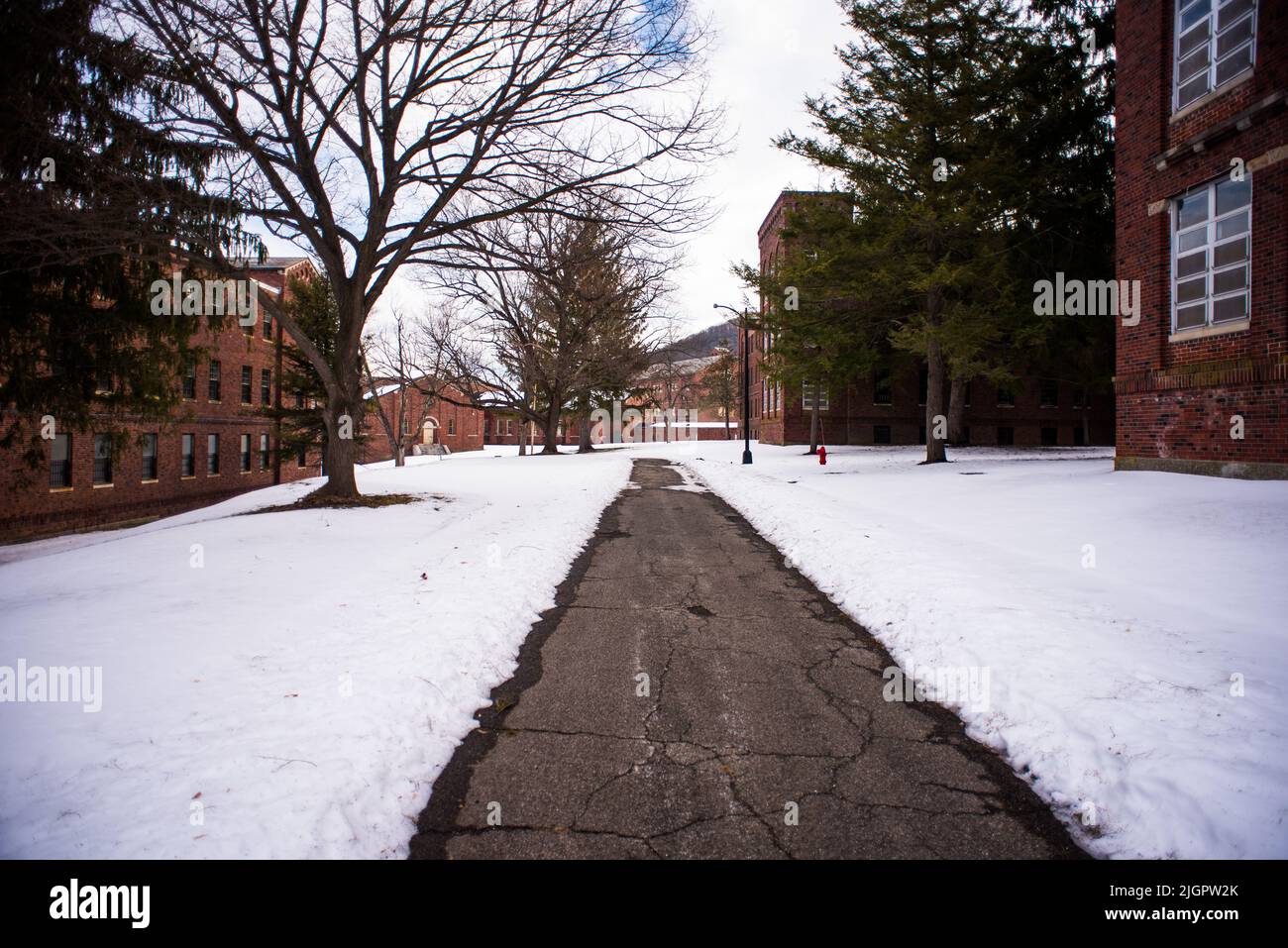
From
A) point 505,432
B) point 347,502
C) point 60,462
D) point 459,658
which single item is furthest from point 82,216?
point 505,432

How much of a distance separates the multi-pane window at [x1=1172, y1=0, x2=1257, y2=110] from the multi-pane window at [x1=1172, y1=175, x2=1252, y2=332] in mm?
1976

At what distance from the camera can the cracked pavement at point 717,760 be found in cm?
279

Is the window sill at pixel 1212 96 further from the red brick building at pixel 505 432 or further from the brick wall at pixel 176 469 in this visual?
the red brick building at pixel 505 432

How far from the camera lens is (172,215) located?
10180 millimetres

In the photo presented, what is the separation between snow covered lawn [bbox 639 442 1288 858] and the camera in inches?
116

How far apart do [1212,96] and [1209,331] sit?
4334 millimetres

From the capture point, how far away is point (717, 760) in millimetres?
3475

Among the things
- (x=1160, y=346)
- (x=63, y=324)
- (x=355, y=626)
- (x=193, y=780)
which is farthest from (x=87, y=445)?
(x=1160, y=346)

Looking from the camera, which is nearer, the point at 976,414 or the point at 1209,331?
the point at 1209,331

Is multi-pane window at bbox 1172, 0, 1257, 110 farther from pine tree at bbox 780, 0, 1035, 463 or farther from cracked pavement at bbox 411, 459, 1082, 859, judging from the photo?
cracked pavement at bbox 411, 459, 1082, 859

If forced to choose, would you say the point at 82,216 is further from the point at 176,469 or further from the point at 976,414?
the point at 976,414

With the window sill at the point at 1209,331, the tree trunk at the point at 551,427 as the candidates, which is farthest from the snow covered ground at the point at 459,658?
the tree trunk at the point at 551,427

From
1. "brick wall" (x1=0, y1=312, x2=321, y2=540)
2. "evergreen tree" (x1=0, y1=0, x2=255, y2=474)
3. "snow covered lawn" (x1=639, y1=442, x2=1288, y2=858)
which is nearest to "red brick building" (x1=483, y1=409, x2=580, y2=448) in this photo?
"brick wall" (x1=0, y1=312, x2=321, y2=540)
